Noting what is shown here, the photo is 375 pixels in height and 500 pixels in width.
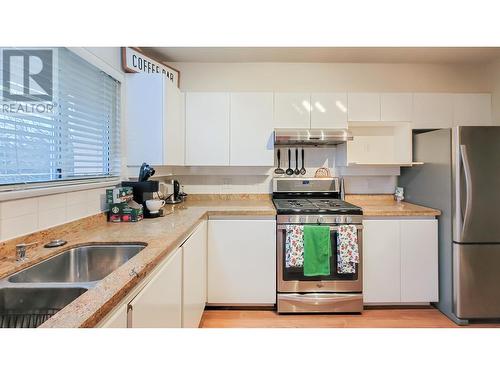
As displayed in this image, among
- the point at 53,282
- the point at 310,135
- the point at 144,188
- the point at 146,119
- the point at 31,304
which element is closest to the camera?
the point at 31,304

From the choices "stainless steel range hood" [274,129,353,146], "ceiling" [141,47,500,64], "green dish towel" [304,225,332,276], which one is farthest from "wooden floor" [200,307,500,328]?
"ceiling" [141,47,500,64]

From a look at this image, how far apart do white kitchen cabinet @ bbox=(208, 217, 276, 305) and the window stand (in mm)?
1032

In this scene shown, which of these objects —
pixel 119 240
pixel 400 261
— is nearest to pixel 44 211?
pixel 119 240

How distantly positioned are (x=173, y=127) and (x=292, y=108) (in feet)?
3.80

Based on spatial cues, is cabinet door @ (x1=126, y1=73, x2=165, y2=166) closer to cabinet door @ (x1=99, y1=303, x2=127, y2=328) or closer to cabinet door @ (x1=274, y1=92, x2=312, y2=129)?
cabinet door @ (x1=274, y1=92, x2=312, y2=129)

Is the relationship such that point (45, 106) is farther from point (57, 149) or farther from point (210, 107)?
point (210, 107)

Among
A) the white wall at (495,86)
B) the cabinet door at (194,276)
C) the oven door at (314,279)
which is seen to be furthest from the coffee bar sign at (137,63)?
the white wall at (495,86)

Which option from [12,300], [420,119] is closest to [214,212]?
[12,300]

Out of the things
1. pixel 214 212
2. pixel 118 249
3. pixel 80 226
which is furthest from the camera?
pixel 214 212

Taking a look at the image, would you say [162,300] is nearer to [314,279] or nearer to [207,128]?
[314,279]

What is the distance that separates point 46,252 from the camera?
1265 millimetres

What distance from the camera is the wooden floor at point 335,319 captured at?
2246mm

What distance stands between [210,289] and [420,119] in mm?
2621

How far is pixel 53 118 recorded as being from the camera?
1.52 metres
